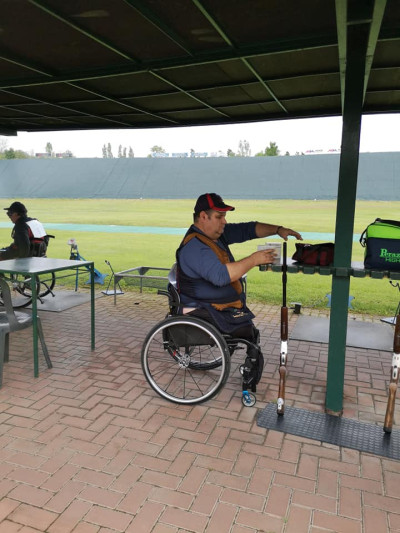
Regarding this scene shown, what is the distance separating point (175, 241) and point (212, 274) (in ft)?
36.4

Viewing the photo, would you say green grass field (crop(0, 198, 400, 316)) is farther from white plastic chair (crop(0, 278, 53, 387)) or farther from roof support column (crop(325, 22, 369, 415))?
white plastic chair (crop(0, 278, 53, 387))

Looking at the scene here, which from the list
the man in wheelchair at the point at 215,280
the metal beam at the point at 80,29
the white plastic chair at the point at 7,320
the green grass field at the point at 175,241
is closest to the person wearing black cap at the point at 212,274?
the man in wheelchair at the point at 215,280

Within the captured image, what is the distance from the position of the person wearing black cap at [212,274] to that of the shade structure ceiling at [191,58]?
46.9 inches

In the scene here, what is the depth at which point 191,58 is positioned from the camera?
3312mm

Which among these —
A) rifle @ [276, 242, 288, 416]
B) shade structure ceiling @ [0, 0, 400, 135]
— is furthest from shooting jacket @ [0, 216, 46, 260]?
rifle @ [276, 242, 288, 416]

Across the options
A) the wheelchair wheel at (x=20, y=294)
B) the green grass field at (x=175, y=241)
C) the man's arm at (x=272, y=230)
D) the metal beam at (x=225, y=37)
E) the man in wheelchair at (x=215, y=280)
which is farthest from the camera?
the green grass field at (x=175, y=241)

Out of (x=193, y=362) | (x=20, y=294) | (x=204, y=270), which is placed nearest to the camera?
(x=204, y=270)

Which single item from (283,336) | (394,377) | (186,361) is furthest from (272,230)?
(394,377)

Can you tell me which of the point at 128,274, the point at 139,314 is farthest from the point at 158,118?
the point at 139,314

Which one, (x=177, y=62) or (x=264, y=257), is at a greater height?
(x=177, y=62)

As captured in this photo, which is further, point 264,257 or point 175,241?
point 175,241

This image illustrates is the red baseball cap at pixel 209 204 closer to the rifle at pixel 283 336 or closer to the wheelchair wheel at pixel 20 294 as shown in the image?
the rifle at pixel 283 336

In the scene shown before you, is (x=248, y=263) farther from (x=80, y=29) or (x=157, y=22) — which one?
(x=80, y=29)

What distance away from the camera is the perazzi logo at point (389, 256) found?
2826 millimetres
